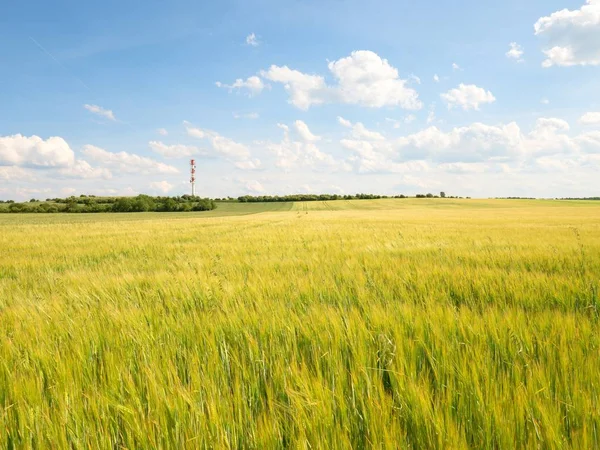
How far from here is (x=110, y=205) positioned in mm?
73688

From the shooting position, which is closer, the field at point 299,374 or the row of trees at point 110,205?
the field at point 299,374

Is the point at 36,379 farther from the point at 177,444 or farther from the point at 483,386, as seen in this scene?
the point at 483,386

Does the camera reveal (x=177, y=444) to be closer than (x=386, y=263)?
Yes

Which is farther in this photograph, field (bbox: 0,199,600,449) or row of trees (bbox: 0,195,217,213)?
row of trees (bbox: 0,195,217,213)

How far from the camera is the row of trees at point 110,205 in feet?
222

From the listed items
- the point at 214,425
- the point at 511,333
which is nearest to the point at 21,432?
the point at 214,425

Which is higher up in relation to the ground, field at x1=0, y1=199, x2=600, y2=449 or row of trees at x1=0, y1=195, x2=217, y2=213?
row of trees at x1=0, y1=195, x2=217, y2=213

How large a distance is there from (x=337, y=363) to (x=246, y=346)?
1.96 feet

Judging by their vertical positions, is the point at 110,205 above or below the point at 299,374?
above

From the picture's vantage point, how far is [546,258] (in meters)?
4.97

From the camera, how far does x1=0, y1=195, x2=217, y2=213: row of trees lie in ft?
222

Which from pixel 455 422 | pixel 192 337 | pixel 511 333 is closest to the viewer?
pixel 455 422

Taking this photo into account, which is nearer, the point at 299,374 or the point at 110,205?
the point at 299,374

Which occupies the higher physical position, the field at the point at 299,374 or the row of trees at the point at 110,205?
the row of trees at the point at 110,205
